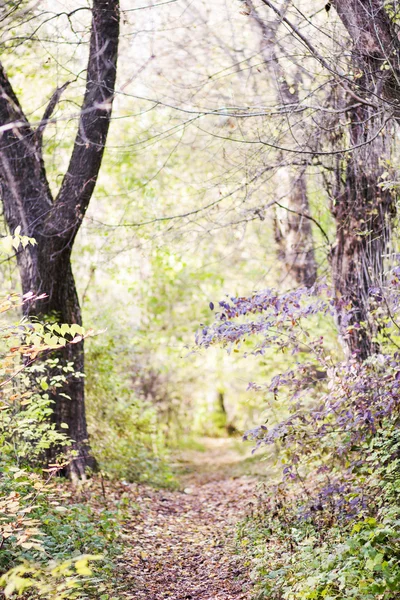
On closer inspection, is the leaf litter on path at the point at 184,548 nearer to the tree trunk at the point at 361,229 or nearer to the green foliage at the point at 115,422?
the green foliage at the point at 115,422

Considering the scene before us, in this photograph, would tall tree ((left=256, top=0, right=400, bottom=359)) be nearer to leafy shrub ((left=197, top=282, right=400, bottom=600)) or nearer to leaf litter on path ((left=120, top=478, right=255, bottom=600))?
leafy shrub ((left=197, top=282, right=400, bottom=600))

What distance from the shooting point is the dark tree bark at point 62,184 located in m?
7.02

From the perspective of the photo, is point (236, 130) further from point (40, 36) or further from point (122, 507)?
point (122, 507)

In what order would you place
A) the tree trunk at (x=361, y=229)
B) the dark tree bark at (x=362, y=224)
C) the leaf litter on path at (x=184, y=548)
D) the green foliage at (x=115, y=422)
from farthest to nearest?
the green foliage at (x=115, y=422), the tree trunk at (x=361, y=229), the dark tree bark at (x=362, y=224), the leaf litter on path at (x=184, y=548)

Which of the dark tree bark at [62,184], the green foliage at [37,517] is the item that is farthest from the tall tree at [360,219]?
the green foliage at [37,517]

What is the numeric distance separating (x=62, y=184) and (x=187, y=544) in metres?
4.37

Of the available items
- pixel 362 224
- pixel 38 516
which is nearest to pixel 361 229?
pixel 362 224

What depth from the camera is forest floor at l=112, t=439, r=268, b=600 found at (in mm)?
4992

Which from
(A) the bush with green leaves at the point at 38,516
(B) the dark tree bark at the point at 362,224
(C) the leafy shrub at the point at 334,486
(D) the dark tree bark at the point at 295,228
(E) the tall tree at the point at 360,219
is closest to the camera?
(A) the bush with green leaves at the point at 38,516

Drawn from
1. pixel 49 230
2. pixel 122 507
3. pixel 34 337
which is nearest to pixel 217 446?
pixel 122 507

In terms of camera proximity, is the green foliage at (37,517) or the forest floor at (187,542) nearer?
the green foliage at (37,517)

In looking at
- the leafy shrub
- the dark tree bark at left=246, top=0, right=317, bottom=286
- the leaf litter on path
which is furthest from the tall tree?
the leaf litter on path

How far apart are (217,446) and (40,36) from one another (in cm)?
1492

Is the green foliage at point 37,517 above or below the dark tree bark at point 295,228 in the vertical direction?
below
